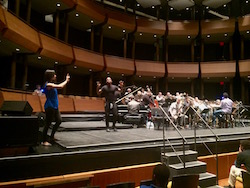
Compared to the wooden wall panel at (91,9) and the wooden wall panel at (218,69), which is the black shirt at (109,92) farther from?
the wooden wall panel at (218,69)

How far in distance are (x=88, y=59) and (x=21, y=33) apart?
17.8ft

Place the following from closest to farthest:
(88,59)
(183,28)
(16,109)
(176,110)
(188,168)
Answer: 1. (16,109)
2. (188,168)
3. (176,110)
4. (88,59)
5. (183,28)

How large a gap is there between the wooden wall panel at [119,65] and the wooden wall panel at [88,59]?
1.89 ft

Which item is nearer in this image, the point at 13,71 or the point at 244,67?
the point at 13,71

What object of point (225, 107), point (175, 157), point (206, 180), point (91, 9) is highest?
point (91, 9)

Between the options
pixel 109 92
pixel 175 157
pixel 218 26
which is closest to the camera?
pixel 175 157

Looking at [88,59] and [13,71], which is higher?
[88,59]

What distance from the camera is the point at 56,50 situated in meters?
12.3

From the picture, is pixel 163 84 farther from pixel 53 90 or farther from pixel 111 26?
pixel 53 90

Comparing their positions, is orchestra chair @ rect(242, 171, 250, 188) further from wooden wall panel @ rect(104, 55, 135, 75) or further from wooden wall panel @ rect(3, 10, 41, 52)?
wooden wall panel @ rect(104, 55, 135, 75)

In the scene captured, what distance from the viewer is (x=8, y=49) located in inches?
424

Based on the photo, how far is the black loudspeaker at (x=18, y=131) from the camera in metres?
3.66

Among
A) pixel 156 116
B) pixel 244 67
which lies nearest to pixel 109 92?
pixel 156 116

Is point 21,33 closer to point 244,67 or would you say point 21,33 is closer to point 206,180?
point 206,180
